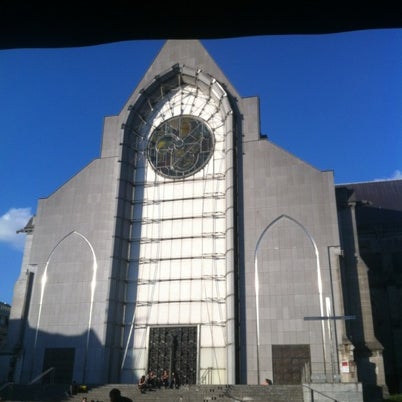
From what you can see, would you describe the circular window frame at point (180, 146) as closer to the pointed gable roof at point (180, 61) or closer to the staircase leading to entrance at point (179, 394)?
the pointed gable roof at point (180, 61)

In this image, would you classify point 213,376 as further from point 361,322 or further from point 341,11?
point 341,11

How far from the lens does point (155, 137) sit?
3066 cm

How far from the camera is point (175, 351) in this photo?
83.2 feet

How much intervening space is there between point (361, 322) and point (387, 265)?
11.1 meters

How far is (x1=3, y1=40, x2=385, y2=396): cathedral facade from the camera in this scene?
A: 23609 millimetres

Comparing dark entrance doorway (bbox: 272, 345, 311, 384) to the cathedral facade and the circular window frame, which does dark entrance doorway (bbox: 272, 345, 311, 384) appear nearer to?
the cathedral facade

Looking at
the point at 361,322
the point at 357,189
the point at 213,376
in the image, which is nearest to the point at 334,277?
the point at 361,322

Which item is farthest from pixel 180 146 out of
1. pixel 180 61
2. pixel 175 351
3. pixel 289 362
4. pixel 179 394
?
pixel 179 394

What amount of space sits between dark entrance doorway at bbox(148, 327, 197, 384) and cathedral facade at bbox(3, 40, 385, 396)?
0.22 feet

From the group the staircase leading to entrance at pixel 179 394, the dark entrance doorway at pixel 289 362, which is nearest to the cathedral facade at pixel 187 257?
the dark entrance doorway at pixel 289 362

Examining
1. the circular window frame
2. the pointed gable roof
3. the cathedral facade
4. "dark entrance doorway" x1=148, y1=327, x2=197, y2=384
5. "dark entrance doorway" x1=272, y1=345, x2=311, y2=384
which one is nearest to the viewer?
"dark entrance doorway" x1=272, y1=345, x2=311, y2=384

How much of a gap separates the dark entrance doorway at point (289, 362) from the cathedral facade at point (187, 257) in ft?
0.20

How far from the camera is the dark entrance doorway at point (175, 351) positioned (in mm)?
24688

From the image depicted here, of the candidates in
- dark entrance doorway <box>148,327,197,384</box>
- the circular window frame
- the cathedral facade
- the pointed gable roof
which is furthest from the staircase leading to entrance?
the pointed gable roof
